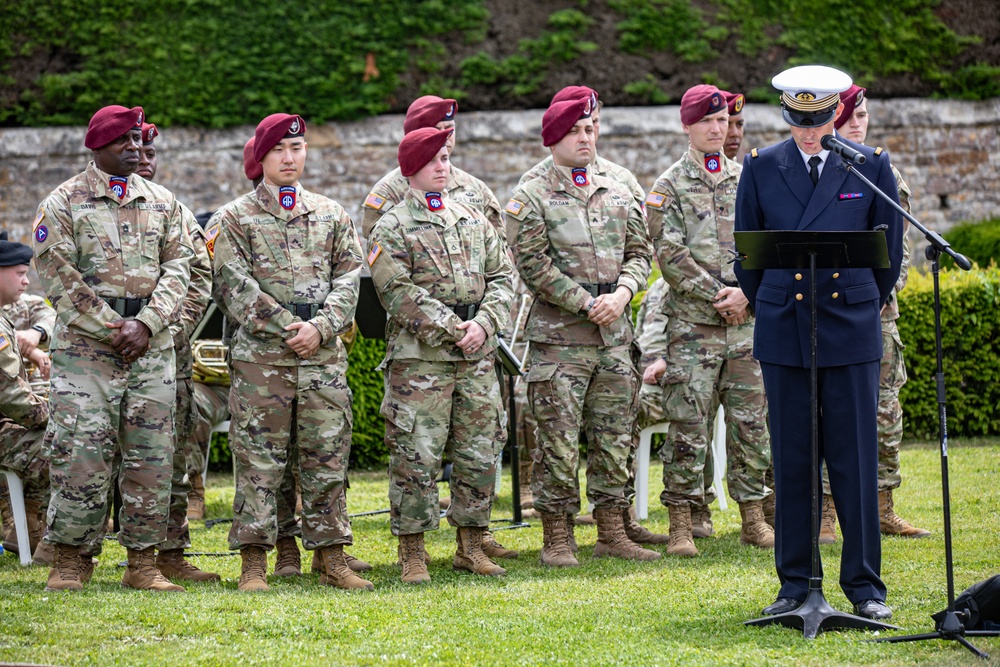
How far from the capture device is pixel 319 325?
6.55m

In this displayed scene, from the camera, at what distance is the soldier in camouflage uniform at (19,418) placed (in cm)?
748

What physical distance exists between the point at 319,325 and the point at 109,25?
1045 cm

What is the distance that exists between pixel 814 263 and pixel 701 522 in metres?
3.11

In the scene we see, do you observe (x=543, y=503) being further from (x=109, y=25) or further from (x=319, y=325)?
(x=109, y=25)

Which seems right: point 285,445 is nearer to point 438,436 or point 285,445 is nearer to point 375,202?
point 438,436

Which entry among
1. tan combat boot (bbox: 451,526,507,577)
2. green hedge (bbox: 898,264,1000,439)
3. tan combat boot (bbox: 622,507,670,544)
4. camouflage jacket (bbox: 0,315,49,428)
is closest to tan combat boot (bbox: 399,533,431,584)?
tan combat boot (bbox: 451,526,507,577)

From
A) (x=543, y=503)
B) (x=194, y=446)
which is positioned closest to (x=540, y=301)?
(x=543, y=503)

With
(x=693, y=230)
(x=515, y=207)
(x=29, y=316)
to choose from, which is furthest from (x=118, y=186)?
(x=693, y=230)

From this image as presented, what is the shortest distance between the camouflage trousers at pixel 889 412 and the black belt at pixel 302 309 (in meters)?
3.50

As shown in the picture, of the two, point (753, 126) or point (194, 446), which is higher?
point (753, 126)

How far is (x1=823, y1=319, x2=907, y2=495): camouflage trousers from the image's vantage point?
7.68 meters

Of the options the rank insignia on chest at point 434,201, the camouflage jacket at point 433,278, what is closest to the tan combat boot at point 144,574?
the camouflage jacket at point 433,278

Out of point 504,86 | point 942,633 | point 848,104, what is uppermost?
point 504,86

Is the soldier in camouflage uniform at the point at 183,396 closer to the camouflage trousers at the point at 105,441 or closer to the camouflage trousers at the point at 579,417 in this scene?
the camouflage trousers at the point at 105,441
